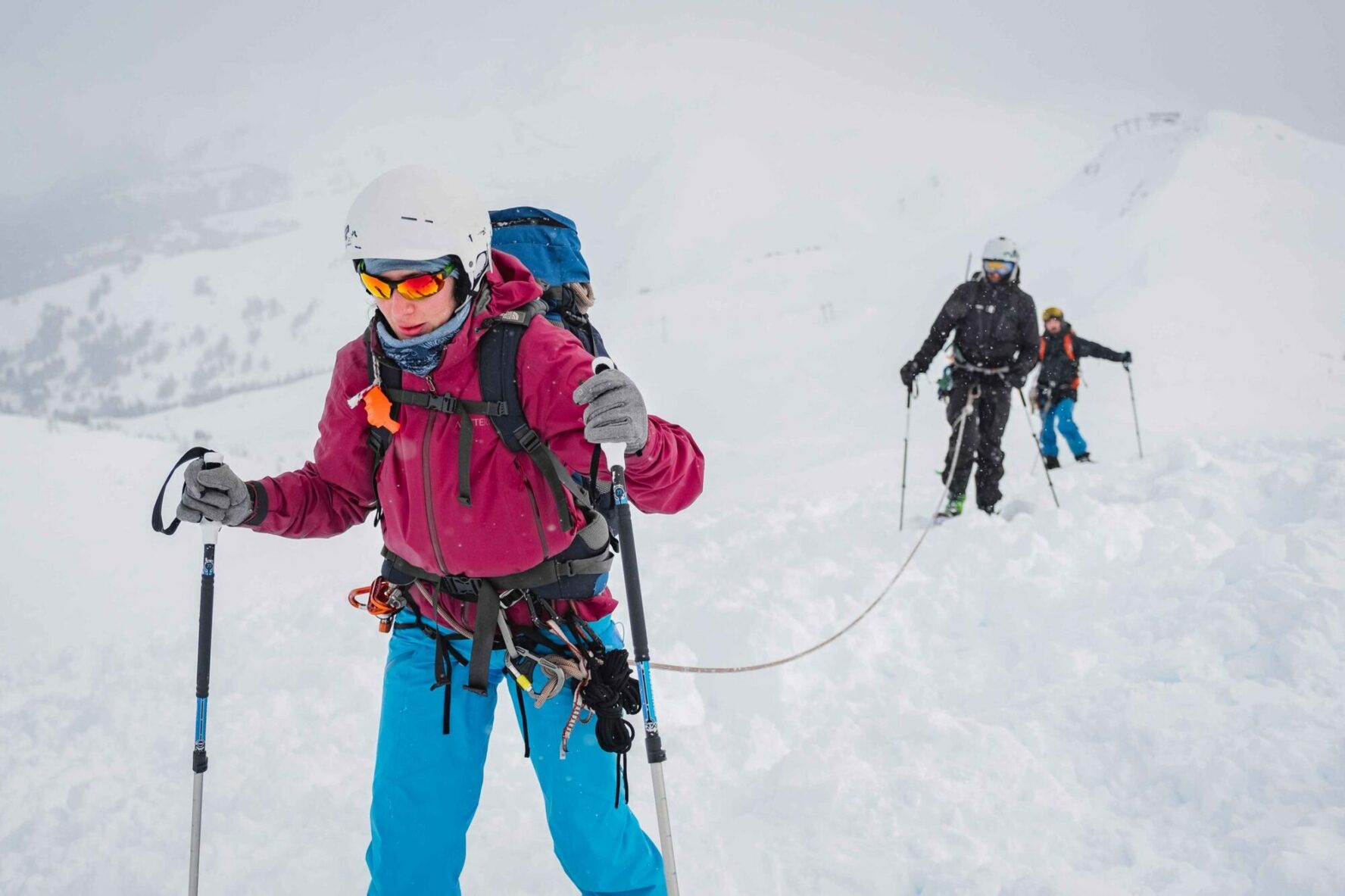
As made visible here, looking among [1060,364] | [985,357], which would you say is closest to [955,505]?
[985,357]

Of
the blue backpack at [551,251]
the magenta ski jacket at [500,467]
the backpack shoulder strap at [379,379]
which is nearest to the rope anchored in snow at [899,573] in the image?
the blue backpack at [551,251]

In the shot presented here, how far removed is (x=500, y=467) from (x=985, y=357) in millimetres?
6784

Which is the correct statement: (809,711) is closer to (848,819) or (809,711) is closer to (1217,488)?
(848,819)

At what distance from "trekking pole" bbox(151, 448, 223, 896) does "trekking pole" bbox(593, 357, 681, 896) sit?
133cm

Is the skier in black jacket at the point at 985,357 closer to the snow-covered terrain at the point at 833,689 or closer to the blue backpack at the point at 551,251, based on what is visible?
the snow-covered terrain at the point at 833,689

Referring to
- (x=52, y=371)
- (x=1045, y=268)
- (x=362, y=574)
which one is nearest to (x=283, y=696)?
(x=362, y=574)

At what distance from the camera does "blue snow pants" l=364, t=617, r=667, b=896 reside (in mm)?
2576

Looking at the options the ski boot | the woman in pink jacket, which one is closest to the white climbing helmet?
the ski boot

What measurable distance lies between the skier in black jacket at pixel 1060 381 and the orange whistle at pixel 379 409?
36.4 ft

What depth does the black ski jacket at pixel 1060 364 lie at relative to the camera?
A: 11.9 m

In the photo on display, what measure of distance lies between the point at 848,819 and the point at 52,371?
301 ft

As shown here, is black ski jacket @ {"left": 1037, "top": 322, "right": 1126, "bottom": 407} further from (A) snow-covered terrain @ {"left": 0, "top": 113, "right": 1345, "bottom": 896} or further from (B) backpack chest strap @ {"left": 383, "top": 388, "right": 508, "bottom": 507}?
(B) backpack chest strap @ {"left": 383, "top": 388, "right": 508, "bottom": 507}

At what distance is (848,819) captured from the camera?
378cm

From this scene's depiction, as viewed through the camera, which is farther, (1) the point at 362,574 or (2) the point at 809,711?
(1) the point at 362,574
